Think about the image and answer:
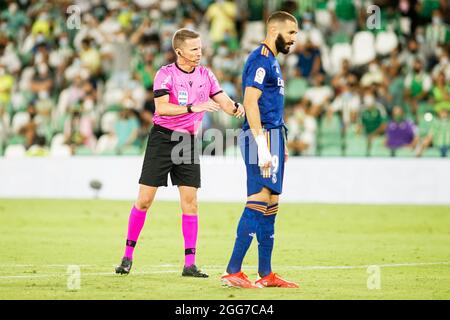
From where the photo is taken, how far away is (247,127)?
10.1 m

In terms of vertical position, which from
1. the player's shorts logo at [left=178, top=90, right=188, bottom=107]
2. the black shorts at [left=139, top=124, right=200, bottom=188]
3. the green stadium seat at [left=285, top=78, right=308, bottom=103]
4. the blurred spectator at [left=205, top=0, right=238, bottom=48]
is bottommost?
the black shorts at [left=139, top=124, right=200, bottom=188]

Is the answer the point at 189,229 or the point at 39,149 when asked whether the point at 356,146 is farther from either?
the point at 189,229

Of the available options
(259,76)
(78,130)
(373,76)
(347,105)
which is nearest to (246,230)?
(259,76)

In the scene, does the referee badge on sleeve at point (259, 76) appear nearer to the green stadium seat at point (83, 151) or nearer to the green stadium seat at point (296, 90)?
the green stadium seat at point (296, 90)

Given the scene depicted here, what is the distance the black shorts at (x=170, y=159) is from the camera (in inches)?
443

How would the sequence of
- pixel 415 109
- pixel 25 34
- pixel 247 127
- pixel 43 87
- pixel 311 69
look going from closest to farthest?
pixel 247 127 → pixel 415 109 → pixel 311 69 → pixel 43 87 → pixel 25 34

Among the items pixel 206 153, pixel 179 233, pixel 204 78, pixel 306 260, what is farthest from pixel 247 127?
pixel 206 153

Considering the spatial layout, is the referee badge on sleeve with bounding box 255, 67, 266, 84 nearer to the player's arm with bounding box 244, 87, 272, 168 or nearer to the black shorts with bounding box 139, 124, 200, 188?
the player's arm with bounding box 244, 87, 272, 168

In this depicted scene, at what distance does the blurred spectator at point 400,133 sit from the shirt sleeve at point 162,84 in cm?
1113

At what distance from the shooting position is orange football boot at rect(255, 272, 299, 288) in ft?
33.1

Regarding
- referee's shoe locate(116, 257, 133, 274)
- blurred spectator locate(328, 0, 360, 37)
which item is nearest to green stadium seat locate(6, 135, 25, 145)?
blurred spectator locate(328, 0, 360, 37)

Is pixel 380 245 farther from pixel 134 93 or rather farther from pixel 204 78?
pixel 134 93

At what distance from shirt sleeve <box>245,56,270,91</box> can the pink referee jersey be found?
1.19m

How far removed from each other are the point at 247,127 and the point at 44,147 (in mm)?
14198
